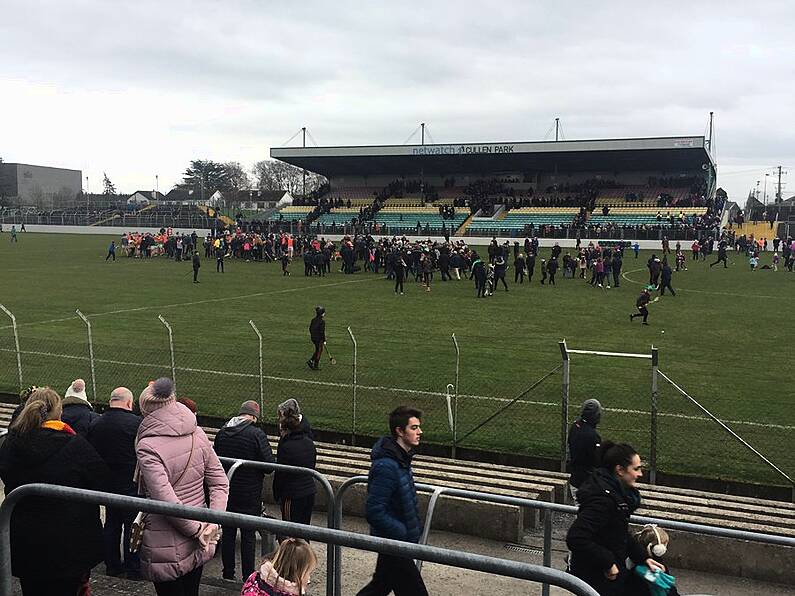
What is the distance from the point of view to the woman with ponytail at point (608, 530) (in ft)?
14.0

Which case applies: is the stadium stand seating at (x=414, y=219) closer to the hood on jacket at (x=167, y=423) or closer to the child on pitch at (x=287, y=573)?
the hood on jacket at (x=167, y=423)

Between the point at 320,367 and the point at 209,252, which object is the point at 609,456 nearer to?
the point at 320,367

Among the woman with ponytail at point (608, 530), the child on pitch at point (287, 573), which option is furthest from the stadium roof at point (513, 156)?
the child on pitch at point (287, 573)

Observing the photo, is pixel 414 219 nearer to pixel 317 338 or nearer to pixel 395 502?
pixel 317 338

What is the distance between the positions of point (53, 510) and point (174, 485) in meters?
0.64

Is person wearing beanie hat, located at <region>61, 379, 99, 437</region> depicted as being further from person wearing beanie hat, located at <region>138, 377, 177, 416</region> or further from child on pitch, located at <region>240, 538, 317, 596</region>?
child on pitch, located at <region>240, 538, 317, 596</region>

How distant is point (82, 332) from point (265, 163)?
123m

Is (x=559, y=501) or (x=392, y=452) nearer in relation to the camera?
(x=392, y=452)

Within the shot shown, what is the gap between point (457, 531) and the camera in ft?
24.5

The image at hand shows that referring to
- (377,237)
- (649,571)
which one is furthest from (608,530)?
(377,237)

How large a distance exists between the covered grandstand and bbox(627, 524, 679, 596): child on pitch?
46045 millimetres

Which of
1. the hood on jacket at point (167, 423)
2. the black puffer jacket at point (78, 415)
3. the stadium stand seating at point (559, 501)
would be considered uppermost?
the hood on jacket at point (167, 423)

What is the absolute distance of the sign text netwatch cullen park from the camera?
62781mm

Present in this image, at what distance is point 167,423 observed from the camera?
14.6 feet
